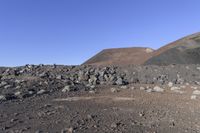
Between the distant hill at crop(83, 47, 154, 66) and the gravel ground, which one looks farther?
the distant hill at crop(83, 47, 154, 66)

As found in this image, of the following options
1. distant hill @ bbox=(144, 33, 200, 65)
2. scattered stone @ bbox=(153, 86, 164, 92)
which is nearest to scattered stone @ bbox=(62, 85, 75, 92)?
scattered stone @ bbox=(153, 86, 164, 92)

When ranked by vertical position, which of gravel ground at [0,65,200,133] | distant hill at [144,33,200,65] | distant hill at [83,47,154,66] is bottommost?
gravel ground at [0,65,200,133]

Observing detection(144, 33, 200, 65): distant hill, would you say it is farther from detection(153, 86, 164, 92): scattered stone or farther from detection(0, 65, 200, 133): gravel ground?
detection(153, 86, 164, 92): scattered stone

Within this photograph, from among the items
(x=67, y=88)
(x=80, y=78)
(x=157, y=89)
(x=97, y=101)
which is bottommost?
(x=97, y=101)

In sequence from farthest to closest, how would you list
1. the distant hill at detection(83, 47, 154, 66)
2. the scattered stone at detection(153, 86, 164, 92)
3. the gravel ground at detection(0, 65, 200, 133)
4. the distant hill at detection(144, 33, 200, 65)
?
the distant hill at detection(83, 47, 154, 66)
the distant hill at detection(144, 33, 200, 65)
the scattered stone at detection(153, 86, 164, 92)
the gravel ground at detection(0, 65, 200, 133)

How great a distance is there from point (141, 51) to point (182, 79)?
13.6 meters

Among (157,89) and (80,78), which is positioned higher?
(80,78)

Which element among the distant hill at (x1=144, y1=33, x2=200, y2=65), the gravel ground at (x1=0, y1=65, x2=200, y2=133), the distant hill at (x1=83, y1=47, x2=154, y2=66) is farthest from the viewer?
the distant hill at (x1=83, y1=47, x2=154, y2=66)

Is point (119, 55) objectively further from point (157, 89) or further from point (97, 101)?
point (97, 101)

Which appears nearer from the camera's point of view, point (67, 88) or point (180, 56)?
point (67, 88)

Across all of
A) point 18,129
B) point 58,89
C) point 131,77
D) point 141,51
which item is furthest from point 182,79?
point 141,51

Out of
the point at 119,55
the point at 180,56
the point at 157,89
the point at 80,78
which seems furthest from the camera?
the point at 119,55

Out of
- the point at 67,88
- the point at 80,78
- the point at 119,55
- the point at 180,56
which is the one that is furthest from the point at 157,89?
the point at 119,55

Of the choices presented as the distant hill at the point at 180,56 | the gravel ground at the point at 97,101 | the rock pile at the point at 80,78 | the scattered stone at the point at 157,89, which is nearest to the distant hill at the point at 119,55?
the distant hill at the point at 180,56
